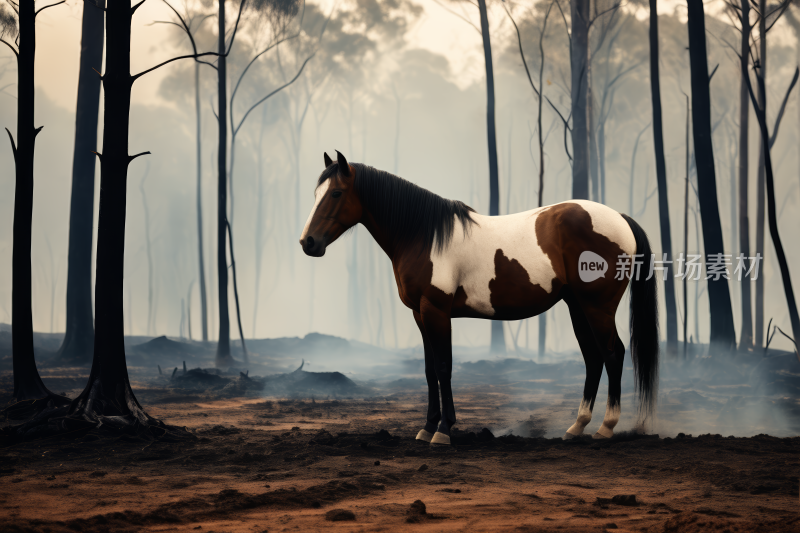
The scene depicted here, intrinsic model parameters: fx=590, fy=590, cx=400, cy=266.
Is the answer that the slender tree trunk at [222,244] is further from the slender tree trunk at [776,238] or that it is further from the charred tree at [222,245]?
the slender tree trunk at [776,238]

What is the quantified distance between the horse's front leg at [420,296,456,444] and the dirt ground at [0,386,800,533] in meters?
0.21

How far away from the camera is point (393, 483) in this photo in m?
3.70

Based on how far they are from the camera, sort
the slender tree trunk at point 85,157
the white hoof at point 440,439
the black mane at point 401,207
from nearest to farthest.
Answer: the white hoof at point 440,439
the black mane at point 401,207
the slender tree trunk at point 85,157

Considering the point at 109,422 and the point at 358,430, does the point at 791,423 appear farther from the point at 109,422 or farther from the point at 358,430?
the point at 109,422

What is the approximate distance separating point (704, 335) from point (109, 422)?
28904 millimetres

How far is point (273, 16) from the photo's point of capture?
1950 centimetres

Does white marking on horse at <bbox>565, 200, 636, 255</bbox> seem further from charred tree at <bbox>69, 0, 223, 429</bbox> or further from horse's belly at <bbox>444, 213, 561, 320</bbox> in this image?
charred tree at <bbox>69, 0, 223, 429</bbox>

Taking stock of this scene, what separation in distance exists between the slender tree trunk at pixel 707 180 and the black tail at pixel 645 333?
5882mm

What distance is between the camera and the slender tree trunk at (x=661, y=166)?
510 inches

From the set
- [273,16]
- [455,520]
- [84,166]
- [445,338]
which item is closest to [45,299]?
[84,166]

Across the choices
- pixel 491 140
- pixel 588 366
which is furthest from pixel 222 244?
pixel 588 366

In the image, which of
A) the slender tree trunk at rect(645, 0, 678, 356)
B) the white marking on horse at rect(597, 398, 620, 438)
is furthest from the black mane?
the slender tree trunk at rect(645, 0, 678, 356)

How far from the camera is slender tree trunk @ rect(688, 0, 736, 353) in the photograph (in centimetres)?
1049

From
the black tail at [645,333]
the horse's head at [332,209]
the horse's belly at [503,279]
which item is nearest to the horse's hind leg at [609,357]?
the black tail at [645,333]
